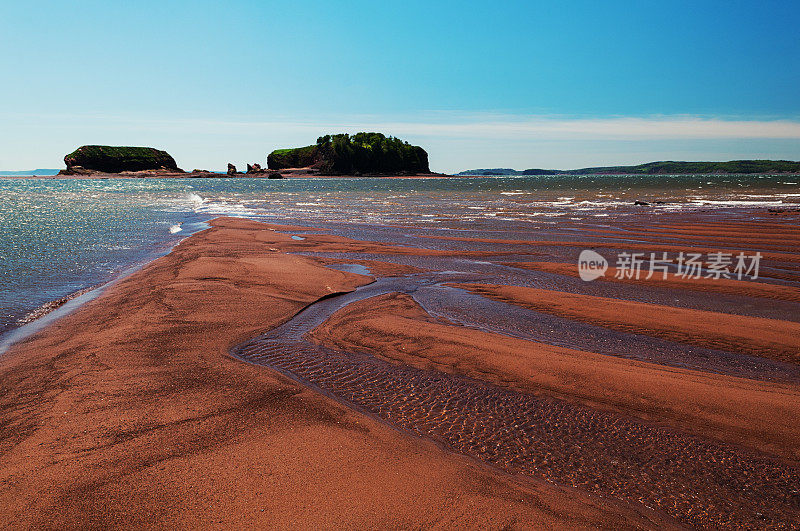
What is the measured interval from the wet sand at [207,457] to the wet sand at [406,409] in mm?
22

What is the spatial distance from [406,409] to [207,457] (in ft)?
7.02

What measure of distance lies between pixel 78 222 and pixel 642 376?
30.7 metres

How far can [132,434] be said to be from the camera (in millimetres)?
4516

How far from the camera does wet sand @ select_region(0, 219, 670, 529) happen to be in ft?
11.5

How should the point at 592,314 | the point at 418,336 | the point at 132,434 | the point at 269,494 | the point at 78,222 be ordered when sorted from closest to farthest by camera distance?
1. the point at 269,494
2. the point at 132,434
3. the point at 418,336
4. the point at 592,314
5. the point at 78,222

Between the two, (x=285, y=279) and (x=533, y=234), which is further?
(x=533, y=234)

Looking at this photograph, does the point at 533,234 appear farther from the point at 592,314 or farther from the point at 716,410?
the point at 716,410

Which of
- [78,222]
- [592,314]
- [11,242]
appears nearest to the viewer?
[592,314]

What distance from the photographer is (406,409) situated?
17.5 ft

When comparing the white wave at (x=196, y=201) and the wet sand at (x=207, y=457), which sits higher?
the white wave at (x=196, y=201)

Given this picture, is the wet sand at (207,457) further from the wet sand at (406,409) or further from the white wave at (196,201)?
the white wave at (196,201)

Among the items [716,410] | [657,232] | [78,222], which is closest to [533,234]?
[657,232]

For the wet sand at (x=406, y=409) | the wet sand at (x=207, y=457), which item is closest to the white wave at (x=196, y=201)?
the wet sand at (x=406, y=409)

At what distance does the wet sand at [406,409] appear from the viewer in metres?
3.65
